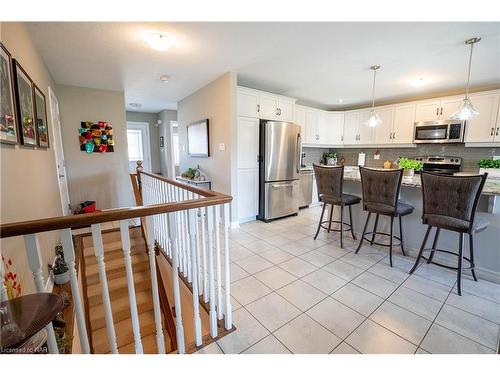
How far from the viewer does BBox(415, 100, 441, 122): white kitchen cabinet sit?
411cm

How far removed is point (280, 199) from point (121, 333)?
2.87 metres

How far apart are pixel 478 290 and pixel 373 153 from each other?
383cm

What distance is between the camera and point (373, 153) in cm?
531

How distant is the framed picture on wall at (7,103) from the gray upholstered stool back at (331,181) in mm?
2890

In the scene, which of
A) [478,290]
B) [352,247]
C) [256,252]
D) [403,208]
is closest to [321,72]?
[403,208]

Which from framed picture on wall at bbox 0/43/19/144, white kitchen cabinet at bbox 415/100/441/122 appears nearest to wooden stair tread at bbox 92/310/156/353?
framed picture on wall at bbox 0/43/19/144

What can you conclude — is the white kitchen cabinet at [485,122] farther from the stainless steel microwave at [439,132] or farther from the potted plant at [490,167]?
the potted plant at [490,167]

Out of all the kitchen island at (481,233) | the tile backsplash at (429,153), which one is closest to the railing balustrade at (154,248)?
the kitchen island at (481,233)

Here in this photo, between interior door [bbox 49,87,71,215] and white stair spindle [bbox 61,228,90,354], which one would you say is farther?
interior door [bbox 49,87,71,215]

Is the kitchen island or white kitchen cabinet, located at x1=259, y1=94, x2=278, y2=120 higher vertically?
white kitchen cabinet, located at x1=259, y1=94, x2=278, y2=120

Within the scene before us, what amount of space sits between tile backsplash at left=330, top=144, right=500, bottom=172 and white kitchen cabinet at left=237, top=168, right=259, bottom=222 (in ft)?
8.02

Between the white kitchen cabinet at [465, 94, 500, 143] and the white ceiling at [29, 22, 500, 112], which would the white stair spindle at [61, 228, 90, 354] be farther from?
the white kitchen cabinet at [465, 94, 500, 143]

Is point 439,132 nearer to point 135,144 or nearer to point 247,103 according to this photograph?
point 247,103
